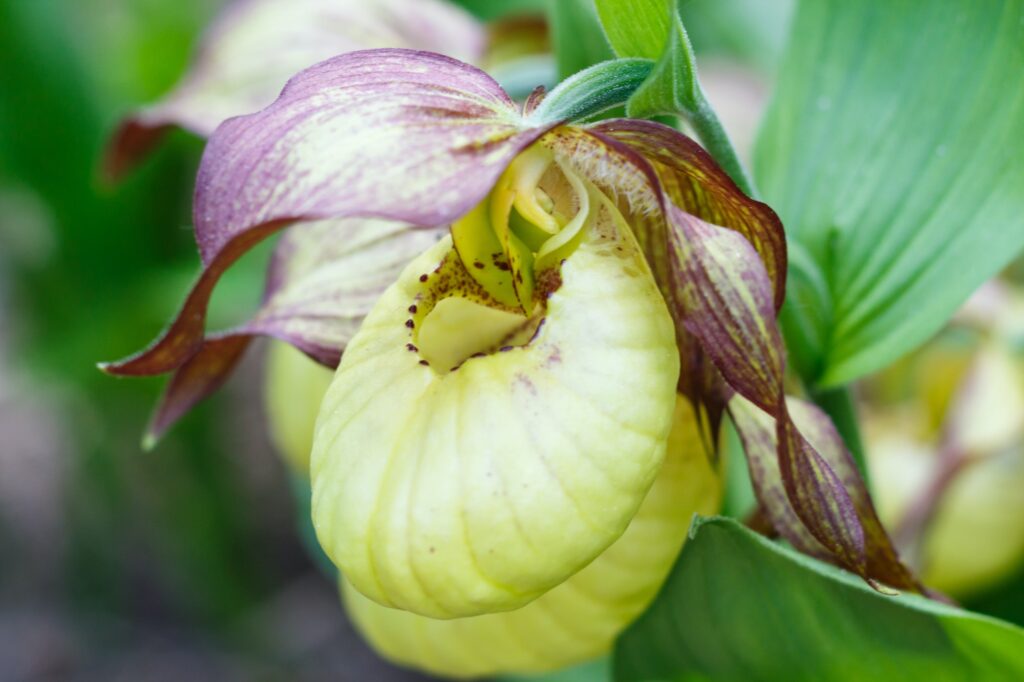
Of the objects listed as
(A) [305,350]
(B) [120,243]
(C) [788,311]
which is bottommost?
(B) [120,243]

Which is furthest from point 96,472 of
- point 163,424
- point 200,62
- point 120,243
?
point 163,424

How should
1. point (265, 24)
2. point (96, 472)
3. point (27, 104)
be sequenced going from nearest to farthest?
1. point (265, 24)
2. point (27, 104)
3. point (96, 472)

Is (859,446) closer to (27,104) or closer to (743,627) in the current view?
(743,627)

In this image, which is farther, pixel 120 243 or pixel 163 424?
pixel 120 243

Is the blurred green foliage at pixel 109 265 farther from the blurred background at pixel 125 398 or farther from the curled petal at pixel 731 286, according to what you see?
the curled petal at pixel 731 286

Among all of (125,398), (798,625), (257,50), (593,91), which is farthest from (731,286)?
(125,398)

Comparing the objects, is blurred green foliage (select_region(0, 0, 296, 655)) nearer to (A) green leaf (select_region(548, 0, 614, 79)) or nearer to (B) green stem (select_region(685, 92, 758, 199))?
(A) green leaf (select_region(548, 0, 614, 79))

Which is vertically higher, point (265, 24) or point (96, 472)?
point (265, 24)
